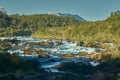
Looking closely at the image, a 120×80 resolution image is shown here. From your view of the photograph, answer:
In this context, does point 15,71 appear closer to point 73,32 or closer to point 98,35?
point 98,35

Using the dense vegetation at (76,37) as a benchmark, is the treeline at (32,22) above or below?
above

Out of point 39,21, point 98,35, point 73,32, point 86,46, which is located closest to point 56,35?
point 73,32

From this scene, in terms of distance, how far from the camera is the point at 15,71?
39188 mm

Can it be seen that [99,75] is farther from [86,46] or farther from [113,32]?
[113,32]

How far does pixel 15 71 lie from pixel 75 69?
661 cm

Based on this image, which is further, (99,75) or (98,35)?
(98,35)

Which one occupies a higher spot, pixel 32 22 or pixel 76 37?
pixel 32 22

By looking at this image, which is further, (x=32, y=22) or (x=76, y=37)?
(x=32, y=22)

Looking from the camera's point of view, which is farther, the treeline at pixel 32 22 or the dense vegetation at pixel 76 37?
the treeline at pixel 32 22

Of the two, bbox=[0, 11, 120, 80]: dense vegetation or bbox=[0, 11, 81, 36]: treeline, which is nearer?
bbox=[0, 11, 120, 80]: dense vegetation

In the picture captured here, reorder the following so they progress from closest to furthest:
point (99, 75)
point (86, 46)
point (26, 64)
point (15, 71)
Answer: point (99, 75)
point (15, 71)
point (26, 64)
point (86, 46)

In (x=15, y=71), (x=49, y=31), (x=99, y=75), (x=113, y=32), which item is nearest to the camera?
(x=99, y=75)

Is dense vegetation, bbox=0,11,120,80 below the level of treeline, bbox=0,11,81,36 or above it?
below

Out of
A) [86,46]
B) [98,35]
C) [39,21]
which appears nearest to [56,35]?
[98,35]
